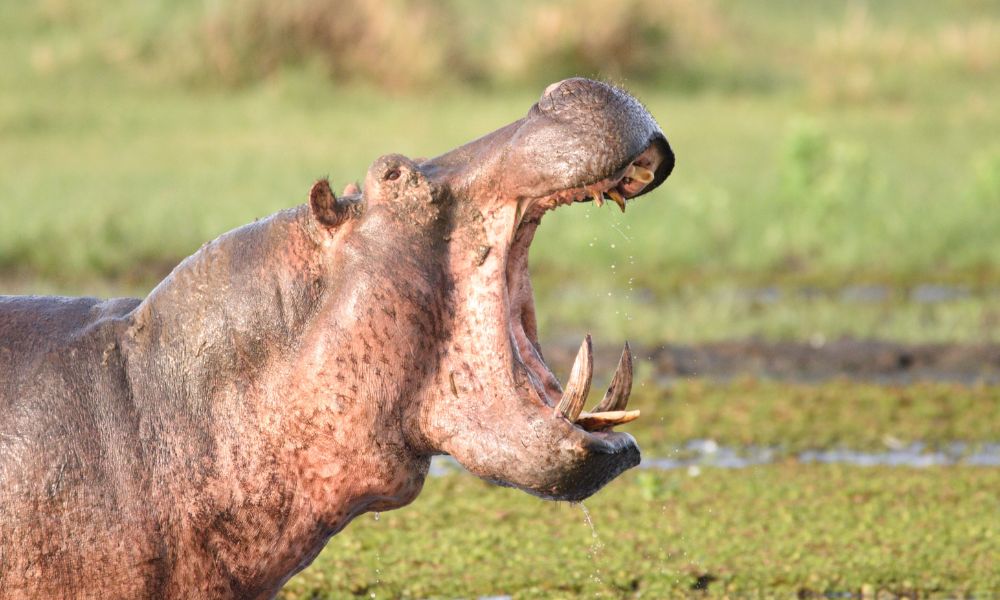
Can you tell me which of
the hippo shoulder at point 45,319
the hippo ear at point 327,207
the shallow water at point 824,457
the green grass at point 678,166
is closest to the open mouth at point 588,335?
the hippo ear at point 327,207

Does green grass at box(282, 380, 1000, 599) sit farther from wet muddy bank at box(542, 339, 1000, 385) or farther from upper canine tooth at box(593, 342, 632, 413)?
upper canine tooth at box(593, 342, 632, 413)

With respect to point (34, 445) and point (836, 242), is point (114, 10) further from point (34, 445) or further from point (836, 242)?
point (34, 445)

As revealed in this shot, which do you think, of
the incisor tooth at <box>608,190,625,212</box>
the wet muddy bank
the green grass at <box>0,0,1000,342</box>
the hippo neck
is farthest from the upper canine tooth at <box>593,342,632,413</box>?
the wet muddy bank

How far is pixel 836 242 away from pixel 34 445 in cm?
771

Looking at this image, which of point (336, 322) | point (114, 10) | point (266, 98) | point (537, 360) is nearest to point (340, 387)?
point (336, 322)

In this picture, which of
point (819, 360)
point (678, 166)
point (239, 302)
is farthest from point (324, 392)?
point (678, 166)

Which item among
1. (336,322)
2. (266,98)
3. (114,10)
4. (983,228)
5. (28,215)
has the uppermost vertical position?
(114,10)

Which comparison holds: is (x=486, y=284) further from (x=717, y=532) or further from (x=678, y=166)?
(x=678, y=166)

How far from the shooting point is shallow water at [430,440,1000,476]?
596cm

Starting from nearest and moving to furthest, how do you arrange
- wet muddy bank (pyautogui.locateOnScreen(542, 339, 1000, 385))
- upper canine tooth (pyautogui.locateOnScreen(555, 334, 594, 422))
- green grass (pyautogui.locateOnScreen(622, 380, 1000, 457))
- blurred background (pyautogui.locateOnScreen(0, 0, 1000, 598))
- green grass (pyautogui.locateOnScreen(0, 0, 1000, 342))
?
upper canine tooth (pyautogui.locateOnScreen(555, 334, 594, 422)), blurred background (pyautogui.locateOnScreen(0, 0, 1000, 598)), green grass (pyautogui.locateOnScreen(622, 380, 1000, 457)), wet muddy bank (pyautogui.locateOnScreen(542, 339, 1000, 385)), green grass (pyautogui.locateOnScreen(0, 0, 1000, 342))

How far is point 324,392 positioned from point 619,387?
1.55 feet

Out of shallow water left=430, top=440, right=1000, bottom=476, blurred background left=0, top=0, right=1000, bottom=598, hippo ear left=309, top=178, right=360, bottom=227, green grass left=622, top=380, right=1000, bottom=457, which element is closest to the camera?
hippo ear left=309, top=178, right=360, bottom=227

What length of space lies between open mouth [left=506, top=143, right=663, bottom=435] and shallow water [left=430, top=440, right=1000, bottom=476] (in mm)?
3193

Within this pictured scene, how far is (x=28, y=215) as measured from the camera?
10422 mm
